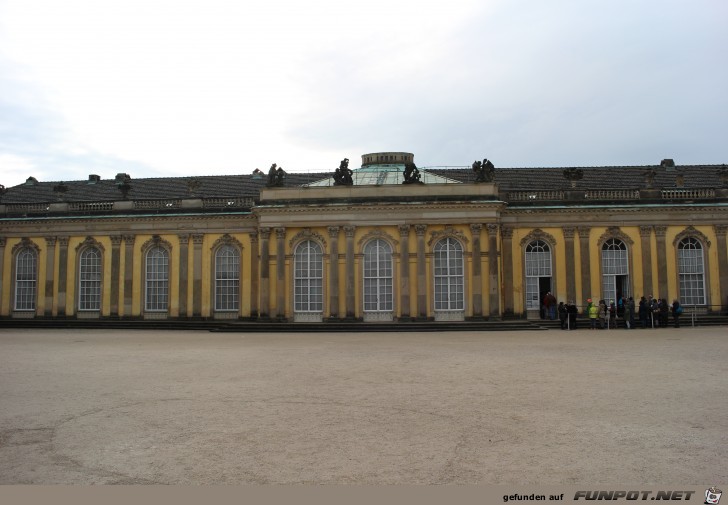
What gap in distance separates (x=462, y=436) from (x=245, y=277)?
1194 inches

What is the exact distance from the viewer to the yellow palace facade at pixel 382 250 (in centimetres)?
3441

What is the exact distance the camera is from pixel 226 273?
38031 millimetres

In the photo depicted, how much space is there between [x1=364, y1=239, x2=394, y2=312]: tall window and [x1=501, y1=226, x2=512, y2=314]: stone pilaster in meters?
6.15

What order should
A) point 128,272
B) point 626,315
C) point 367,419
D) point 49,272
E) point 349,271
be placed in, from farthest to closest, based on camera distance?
point 49,272 → point 128,272 → point 349,271 → point 626,315 → point 367,419

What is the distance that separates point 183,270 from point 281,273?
678cm

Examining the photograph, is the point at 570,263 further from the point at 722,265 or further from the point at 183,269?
the point at 183,269

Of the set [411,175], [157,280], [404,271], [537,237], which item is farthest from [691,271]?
[157,280]

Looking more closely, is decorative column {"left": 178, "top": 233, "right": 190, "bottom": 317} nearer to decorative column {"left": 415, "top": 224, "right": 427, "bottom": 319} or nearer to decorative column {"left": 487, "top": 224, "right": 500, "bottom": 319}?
decorative column {"left": 415, "top": 224, "right": 427, "bottom": 319}

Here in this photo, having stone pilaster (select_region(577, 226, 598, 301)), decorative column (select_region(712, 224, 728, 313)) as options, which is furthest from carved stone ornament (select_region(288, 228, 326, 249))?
decorative column (select_region(712, 224, 728, 313))

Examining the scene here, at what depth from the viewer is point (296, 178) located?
150ft

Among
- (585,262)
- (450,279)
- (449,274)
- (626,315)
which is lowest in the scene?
(626,315)

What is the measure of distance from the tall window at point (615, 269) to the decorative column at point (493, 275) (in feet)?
20.6

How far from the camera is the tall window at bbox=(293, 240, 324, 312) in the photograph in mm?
35125

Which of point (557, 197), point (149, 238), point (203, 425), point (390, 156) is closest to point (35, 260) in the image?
point (149, 238)
